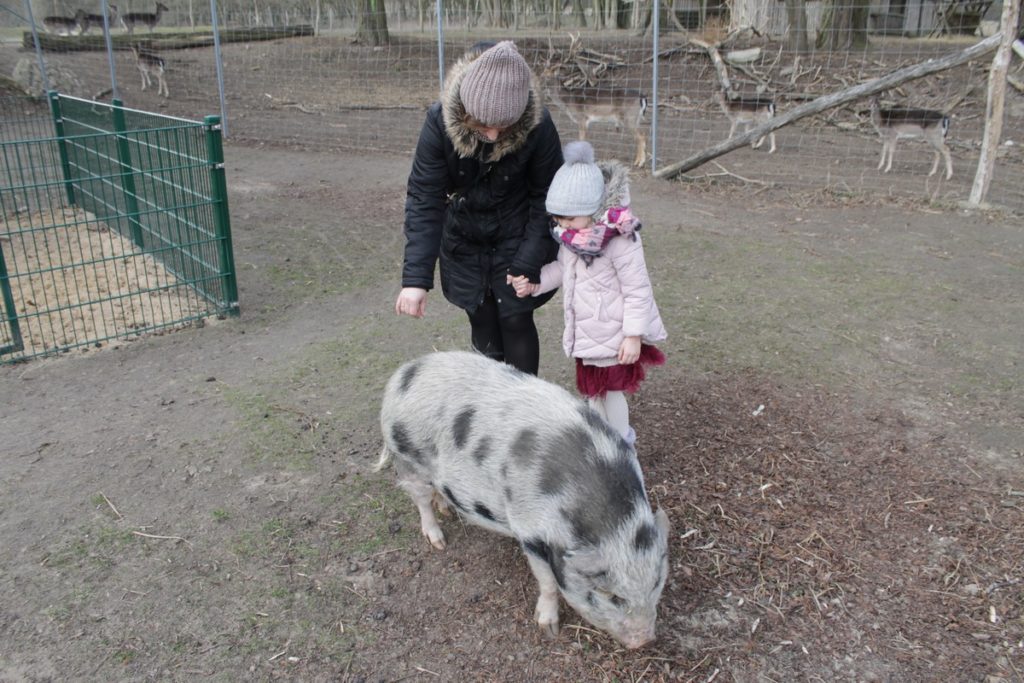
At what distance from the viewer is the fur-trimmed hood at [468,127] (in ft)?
9.04

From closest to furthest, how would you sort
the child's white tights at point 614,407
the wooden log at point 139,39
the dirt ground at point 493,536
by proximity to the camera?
the dirt ground at point 493,536 → the child's white tights at point 614,407 → the wooden log at point 139,39

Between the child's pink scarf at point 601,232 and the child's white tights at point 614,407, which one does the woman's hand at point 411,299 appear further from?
the child's white tights at point 614,407

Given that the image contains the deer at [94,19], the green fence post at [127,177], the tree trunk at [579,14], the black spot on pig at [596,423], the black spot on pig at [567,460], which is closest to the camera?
the black spot on pig at [567,460]

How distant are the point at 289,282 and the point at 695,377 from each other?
3.21 m

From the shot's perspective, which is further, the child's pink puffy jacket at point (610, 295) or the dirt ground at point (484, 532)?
the child's pink puffy jacket at point (610, 295)

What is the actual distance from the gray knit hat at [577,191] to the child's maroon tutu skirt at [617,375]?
62 cm

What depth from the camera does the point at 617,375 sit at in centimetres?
307

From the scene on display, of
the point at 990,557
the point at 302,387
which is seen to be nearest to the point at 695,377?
the point at 990,557

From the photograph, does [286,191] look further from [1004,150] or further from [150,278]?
[1004,150]

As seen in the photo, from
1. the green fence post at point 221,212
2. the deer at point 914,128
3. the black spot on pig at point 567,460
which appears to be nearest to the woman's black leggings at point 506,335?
the black spot on pig at point 567,460

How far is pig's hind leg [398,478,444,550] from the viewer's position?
9.53ft

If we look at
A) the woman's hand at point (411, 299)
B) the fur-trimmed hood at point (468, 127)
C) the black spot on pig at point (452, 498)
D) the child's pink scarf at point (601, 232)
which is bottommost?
the black spot on pig at point (452, 498)

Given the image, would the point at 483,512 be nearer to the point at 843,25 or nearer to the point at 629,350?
the point at 629,350

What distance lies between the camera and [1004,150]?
35.0 feet
